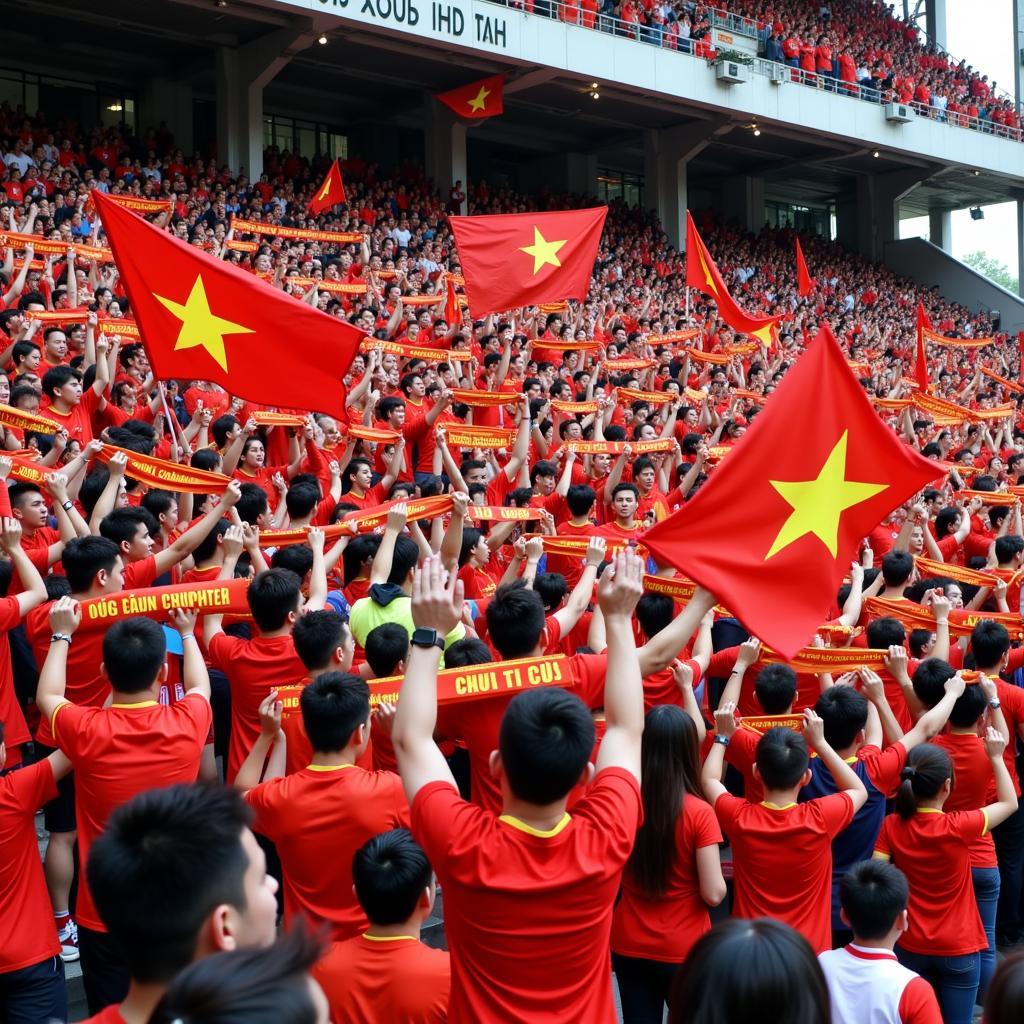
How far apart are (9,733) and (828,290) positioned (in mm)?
24683

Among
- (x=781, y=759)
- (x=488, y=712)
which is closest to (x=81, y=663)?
(x=488, y=712)

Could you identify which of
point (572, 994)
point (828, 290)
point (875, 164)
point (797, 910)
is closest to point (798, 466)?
point (797, 910)

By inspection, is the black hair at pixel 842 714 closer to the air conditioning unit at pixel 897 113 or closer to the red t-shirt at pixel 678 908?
the red t-shirt at pixel 678 908

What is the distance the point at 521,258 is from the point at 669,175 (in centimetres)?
1948

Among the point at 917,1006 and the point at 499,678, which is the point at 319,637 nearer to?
the point at 499,678

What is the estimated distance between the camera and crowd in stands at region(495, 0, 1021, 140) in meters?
24.3

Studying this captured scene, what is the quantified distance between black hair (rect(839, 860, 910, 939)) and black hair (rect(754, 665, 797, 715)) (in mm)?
1228

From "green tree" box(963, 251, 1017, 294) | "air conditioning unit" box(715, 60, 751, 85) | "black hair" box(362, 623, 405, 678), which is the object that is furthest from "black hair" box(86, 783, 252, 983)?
"green tree" box(963, 251, 1017, 294)

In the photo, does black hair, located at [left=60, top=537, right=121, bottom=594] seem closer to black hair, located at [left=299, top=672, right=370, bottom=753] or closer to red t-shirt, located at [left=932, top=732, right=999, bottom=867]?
black hair, located at [left=299, top=672, right=370, bottom=753]

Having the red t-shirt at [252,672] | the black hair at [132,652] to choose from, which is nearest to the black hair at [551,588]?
the red t-shirt at [252,672]

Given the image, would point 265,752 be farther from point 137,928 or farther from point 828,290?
point 828,290

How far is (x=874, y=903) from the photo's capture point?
10.3 feet

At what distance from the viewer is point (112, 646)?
3.43m

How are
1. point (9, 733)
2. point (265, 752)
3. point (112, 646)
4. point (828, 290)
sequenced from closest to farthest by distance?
point (112, 646)
point (265, 752)
point (9, 733)
point (828, 290)
